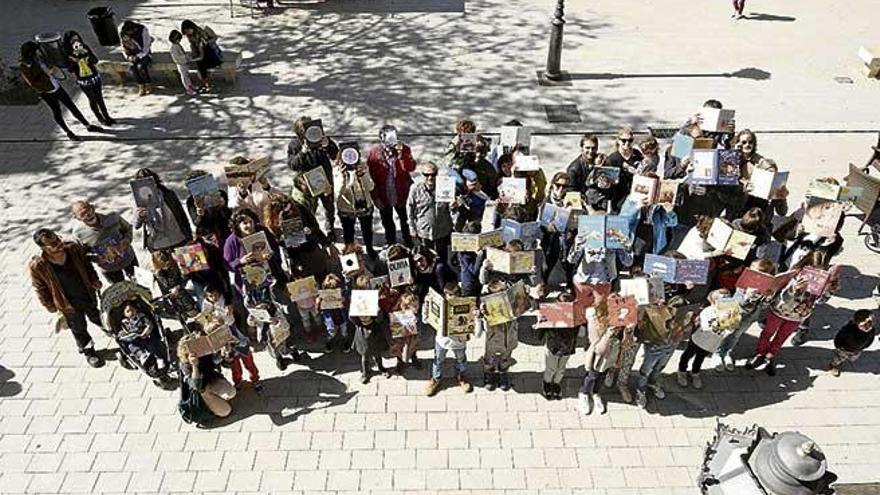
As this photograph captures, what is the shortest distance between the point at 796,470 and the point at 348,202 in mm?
6524

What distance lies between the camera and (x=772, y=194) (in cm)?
823

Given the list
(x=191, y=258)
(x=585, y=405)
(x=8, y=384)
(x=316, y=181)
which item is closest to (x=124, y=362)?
(x=8, y=384)

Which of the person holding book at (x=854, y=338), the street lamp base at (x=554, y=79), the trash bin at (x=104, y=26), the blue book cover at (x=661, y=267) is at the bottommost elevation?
the person holding book at (x=854, y=338)

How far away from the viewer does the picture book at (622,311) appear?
22.7ft

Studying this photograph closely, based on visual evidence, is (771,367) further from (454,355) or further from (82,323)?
(82,323)

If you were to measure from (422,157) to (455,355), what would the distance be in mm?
5219

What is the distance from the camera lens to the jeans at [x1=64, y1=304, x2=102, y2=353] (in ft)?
26.6

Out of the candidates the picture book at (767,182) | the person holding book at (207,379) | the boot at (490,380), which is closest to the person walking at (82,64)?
the person holding book at (207,379)

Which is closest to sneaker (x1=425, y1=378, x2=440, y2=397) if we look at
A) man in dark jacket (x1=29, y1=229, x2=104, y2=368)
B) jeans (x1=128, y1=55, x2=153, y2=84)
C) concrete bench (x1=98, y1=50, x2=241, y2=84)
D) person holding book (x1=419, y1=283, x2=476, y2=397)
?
person holding book (x1=419, y1=283, x2=476, y2=397)

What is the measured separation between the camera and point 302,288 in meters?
7.64

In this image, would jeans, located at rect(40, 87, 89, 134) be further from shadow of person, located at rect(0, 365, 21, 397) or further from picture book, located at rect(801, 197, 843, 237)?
picture book, located at rect(801, 197, 843, 237)

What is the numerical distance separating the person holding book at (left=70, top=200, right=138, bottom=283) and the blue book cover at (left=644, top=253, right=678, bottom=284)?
6541 millimetres

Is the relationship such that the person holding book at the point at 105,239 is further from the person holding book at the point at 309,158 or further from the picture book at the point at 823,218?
the picture book at the point at 823,218

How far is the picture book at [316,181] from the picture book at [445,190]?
1599 millimetres
